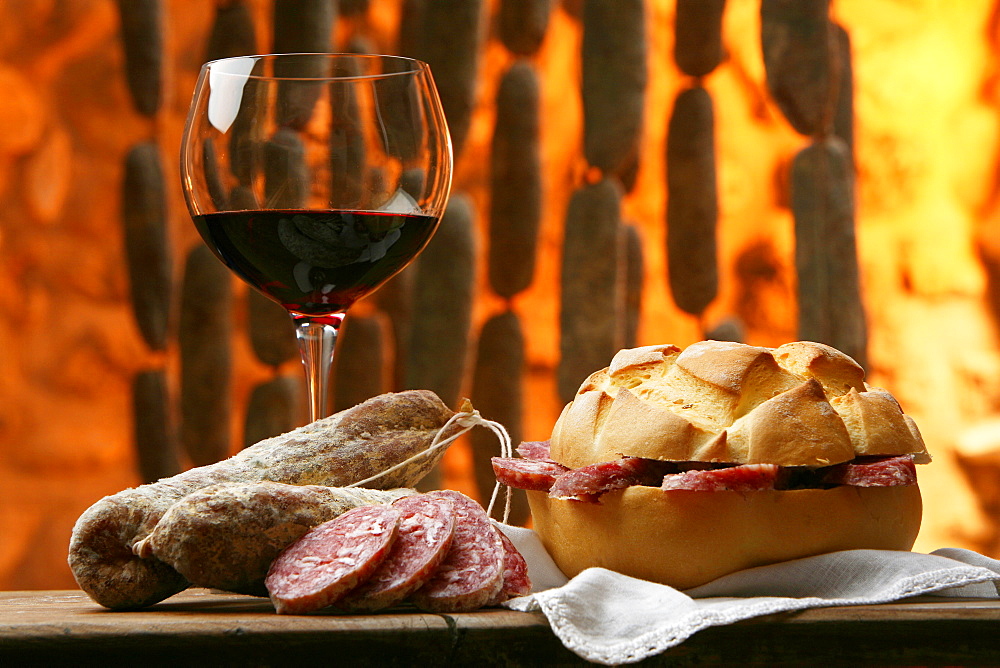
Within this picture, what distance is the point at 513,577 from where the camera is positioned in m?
0.66

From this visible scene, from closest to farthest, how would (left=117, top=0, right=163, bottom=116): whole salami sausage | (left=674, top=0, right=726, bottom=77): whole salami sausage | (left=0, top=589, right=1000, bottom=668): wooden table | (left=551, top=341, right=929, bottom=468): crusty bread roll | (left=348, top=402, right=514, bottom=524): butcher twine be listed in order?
(left=0, top=589, right=1000, bottom=668): wooden table, (left=551, top=341, right=929, bottom=468): crusty bread roll, (left=348, top=402, right=514, bottom=524): butcher twine, (left=674, top=0, right=726, bottom=77): whole salami sausage, (left=117, top=0, right=163, bottom=116): whole salami sausage

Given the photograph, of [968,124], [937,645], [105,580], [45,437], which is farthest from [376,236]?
[968,124]

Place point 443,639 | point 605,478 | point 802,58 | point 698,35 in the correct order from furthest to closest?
1. point 698,35
2. point 802,58
3. point 605,478
4. point 443,639

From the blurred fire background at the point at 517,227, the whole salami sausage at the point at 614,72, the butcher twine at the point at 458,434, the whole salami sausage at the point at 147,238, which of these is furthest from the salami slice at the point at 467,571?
the whole salami sausage at the point at 147,238

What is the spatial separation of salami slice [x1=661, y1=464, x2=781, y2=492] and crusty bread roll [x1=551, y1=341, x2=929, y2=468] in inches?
0.6

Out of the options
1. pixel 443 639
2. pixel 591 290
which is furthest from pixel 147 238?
pixel 443 639

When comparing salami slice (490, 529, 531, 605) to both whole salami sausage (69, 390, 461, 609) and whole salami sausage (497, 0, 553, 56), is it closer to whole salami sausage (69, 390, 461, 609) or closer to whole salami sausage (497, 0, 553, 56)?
whole salami sausage (69, 390, 461, 609)

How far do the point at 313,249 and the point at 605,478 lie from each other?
267mm

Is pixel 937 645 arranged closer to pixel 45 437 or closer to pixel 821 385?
pixel 821 385

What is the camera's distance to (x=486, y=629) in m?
0.58

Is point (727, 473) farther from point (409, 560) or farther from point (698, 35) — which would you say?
point (698, 35)

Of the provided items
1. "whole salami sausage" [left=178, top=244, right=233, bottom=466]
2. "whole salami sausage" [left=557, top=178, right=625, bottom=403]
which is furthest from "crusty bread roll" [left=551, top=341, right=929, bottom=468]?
"whole salami sausage" [left=178, top=244, right=233, bottom=466]

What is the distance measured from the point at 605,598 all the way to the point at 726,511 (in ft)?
0.31

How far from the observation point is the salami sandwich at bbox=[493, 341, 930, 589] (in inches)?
25.6
